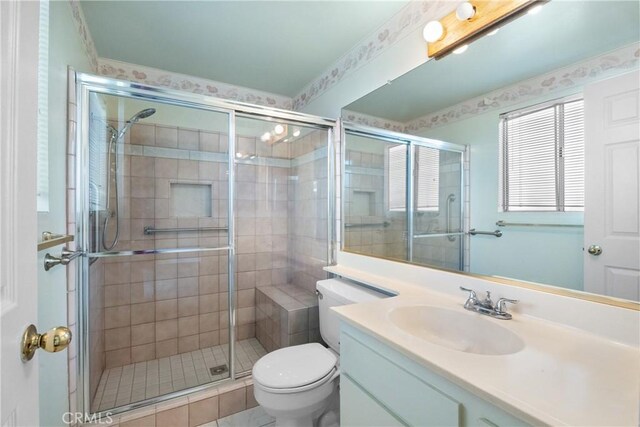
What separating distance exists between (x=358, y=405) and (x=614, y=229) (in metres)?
0.99

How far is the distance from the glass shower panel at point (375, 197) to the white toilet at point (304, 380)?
342 mm

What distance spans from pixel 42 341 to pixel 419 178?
1.58 meters

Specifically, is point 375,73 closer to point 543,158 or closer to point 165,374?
point 543,158

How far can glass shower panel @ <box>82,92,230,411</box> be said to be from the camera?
1747 mm

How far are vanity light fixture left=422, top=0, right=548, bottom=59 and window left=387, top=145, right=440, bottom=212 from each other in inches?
19.4

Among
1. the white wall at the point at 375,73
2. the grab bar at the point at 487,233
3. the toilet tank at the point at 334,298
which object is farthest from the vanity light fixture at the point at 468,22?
the toilet tank at the point at 334,298

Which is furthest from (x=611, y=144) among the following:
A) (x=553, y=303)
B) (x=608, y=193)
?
(x=553, y=303)

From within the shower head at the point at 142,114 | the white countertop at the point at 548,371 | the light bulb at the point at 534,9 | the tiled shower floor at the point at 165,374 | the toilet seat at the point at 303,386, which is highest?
the light bulb at the point at 534,9

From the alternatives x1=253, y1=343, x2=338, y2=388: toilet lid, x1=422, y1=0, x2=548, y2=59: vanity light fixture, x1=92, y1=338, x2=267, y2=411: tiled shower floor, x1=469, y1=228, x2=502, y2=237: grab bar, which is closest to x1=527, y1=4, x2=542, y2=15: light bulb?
x1=422, y1=0, x2=548, y2=59: vanity light fixture

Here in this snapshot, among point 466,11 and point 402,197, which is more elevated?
point 466,11

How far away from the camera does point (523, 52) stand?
1026mm

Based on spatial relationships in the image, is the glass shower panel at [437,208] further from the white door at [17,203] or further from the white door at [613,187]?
the white door at [17,203]

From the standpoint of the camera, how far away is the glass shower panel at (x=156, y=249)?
175 centimetres

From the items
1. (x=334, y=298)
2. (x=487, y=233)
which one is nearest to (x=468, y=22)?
(x=487, y=233)
